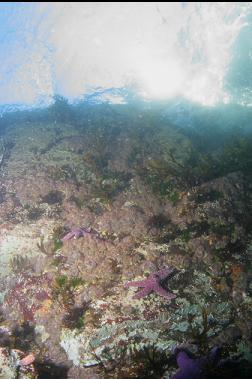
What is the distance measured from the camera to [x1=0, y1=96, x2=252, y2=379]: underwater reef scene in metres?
4.70

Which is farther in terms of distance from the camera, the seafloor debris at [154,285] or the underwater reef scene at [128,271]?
the seafloor debris at [154,285]

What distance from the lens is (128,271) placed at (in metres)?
6.05

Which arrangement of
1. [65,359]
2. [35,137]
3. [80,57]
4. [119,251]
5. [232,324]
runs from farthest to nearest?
[80,57] → [35,137] → [119,251] → [65,359] → [232,324]

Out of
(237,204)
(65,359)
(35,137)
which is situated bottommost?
(65,359)

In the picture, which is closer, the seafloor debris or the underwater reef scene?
the underwater reef scene

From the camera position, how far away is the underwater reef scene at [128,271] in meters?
4.70

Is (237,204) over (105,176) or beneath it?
over

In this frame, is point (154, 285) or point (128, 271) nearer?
point (154, 285)

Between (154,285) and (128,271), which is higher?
(154,285)

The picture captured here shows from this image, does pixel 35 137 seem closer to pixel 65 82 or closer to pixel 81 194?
pixel 81 194

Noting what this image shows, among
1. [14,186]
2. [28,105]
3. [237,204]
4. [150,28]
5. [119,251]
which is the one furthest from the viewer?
[28,105]

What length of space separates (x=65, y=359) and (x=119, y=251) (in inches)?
89.0

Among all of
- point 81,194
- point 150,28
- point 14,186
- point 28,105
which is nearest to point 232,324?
point 81,194

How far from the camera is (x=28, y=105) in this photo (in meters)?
Answer: 25.3
